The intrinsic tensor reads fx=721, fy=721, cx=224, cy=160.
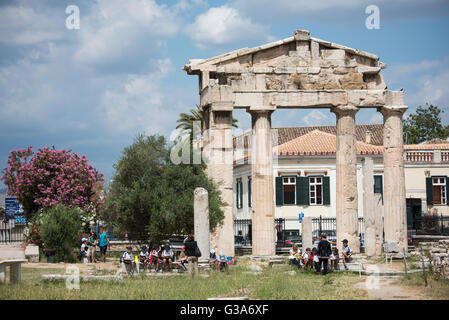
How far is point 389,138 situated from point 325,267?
27.0 ft

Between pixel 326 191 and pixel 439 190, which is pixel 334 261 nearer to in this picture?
pixel 326 191

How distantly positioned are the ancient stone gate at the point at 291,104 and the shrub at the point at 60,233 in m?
5.22

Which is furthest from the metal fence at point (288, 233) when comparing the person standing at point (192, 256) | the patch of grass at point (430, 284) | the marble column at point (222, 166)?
the patch of grass at point (430, 284)

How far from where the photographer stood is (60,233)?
26.2 metres

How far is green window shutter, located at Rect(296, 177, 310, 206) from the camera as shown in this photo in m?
42.4

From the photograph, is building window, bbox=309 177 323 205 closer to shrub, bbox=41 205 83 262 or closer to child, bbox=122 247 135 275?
shrub, bbox=41 205 83 262

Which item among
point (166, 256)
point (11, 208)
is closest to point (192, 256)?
point (166, 256)

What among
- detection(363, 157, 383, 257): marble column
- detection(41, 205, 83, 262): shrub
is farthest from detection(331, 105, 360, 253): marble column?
detection(41, 205, 83, 262): shrub

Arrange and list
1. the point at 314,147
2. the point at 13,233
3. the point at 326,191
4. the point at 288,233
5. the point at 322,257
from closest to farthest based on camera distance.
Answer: the point at 322,257
the point at 13,233
the point at 288,233
the point at 326,191
the point at 314,147

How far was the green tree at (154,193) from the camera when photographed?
25.6 metres

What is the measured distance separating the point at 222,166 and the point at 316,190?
17.1 m

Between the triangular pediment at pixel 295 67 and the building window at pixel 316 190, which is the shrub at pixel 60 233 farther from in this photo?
the building window at pixel 316 190

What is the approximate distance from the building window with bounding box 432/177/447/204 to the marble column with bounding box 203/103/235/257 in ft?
71.6
